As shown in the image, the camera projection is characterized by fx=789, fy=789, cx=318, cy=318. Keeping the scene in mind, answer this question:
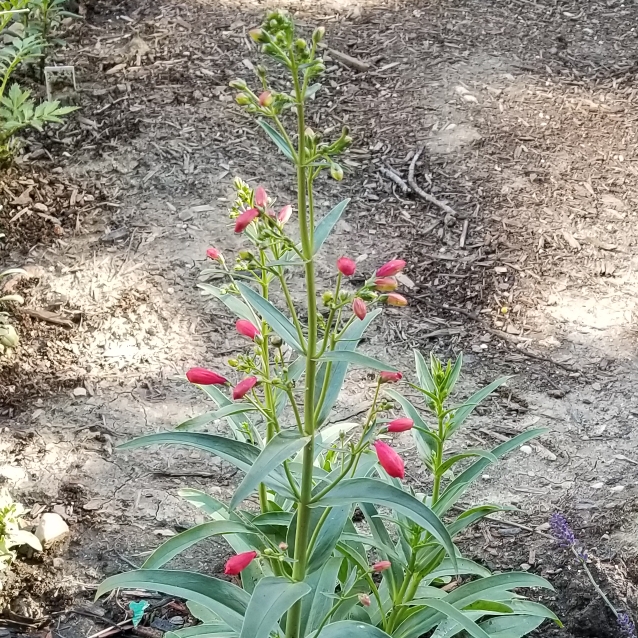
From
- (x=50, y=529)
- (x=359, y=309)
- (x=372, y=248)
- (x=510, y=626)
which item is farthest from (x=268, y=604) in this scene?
(x=372, y=248)

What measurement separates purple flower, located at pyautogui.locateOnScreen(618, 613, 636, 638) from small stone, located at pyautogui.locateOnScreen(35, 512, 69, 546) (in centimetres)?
188

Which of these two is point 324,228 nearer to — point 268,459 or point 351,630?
point 268,459

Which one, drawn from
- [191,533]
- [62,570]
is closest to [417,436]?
[191,533]

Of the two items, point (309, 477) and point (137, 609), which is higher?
point (309, 477)

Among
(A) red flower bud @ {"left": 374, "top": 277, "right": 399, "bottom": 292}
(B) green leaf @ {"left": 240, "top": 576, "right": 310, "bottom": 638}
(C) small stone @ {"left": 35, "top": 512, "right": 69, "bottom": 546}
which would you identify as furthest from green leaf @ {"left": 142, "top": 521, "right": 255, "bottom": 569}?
(C) small stone @ {"left": 35, "top": 512, "right": 69, "bottom": 546}

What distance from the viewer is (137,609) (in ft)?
8.55

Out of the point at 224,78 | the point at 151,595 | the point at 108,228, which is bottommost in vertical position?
the point at 151,595

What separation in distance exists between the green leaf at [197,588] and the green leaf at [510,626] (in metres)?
0.75

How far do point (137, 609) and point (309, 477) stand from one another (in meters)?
1.22

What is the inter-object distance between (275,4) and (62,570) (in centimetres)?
471

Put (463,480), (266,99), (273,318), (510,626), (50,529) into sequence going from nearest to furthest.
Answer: (266,99)
(273,318)
(463,480)
(510,626)
(50,529)

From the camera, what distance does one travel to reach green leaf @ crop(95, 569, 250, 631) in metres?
1.85

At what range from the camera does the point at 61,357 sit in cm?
363

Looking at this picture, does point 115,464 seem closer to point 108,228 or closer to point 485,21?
point 108,228
